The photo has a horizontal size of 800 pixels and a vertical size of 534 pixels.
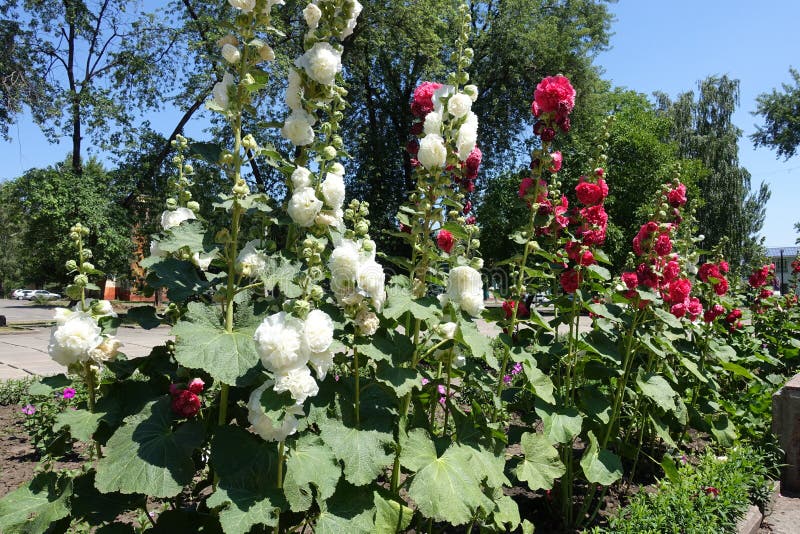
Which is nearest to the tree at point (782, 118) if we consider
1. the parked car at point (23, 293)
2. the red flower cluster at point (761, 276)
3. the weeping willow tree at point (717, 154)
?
the weeping willow tree at point (717, 154)

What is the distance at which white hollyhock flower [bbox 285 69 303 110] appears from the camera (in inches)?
78.5

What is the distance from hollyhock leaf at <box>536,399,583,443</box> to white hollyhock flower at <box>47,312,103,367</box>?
194 centimetres

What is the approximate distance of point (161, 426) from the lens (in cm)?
168

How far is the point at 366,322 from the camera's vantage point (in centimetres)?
180

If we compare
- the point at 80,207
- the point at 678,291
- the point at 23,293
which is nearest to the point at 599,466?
the point at 678,291

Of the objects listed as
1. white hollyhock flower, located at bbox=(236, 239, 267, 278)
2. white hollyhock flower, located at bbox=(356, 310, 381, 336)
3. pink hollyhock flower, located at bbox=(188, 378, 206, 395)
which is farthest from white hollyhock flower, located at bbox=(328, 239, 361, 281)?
pink hollyhock flower, located at bbox=(188, 378, 206, 395)

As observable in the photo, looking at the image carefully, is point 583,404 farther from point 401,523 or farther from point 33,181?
point 33,181

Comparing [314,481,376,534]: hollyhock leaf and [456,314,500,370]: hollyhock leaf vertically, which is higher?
[456,314,500,370]: hollyhock leaf

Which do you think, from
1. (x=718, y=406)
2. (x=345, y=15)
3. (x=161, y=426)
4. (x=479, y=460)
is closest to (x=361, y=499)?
(x=479, y=460)

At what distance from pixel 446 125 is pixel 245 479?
1.56m

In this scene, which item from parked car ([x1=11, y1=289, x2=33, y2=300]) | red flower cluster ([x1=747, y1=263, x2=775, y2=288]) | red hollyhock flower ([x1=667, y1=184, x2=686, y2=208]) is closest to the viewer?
red hollyhock flower ([x1=667, y1=184, x2=686, y2=208])

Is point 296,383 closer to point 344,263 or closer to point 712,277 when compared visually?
point 344,263

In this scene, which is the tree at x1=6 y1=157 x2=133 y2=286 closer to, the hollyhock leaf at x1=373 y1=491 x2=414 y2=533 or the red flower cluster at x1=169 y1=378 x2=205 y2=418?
the red flower cluster at x1=169 y1=378 x2=205 y2=418

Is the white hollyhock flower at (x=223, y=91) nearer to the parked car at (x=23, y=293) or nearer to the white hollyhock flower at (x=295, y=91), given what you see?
the white hollyhock flower at (x=295, y=91)
